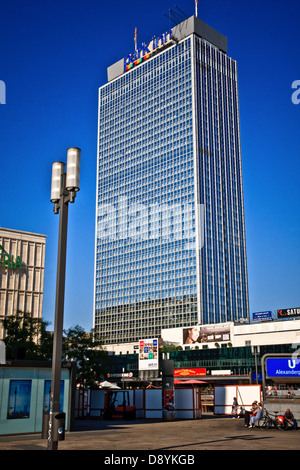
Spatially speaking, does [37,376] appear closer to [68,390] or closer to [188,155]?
[68,390]

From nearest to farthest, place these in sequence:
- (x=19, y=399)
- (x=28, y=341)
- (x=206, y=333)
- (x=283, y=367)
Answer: (x=19, y=399)
(x=283, y=367)
(x=28, y=341)
(x=206, y=333)

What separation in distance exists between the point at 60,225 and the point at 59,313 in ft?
8.88

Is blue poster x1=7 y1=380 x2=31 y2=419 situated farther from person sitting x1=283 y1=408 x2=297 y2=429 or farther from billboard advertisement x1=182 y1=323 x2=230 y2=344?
billboard advertisement x1=182 y1=323 x2=230 y2=344

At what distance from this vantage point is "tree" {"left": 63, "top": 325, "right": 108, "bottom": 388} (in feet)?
169

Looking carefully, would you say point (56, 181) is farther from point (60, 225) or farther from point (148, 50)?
point (148, 50)

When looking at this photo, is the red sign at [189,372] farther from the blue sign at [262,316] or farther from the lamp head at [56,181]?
the lamp head at [56,181]

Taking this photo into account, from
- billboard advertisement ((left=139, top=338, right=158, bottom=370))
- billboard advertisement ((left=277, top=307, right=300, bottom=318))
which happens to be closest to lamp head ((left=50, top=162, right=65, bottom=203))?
billboard advertisement ((left=139, top=338, right=158, bottom=370))

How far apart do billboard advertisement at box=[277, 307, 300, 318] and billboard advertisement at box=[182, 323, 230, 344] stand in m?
13.7

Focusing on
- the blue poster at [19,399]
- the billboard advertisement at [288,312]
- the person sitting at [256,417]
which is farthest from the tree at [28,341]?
the billboard advertisement at [288,312]

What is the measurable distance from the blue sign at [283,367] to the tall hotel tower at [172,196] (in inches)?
4506

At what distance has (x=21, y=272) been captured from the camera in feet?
327

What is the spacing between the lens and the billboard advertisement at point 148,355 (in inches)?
4373

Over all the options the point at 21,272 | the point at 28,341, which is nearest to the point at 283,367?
the point at 28,341

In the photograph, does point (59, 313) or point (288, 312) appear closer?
point (59, 313)
